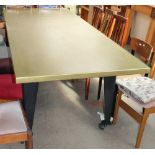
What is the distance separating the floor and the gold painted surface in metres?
0.71

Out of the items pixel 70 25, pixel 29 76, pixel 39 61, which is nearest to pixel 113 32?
pixel 70 25

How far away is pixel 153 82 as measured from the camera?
1.95 meters

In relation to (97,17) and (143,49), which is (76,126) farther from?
(97,17)

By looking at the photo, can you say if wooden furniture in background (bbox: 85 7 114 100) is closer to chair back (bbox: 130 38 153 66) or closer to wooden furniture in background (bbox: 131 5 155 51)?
chair back (bbox: 130 38 153 66)

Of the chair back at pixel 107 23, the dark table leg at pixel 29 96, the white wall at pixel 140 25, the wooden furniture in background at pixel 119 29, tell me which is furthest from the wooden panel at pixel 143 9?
the dark table leg at pixel 29 96

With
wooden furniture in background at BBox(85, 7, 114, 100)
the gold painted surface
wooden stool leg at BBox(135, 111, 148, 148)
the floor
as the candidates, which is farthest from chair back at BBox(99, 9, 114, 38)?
wooden stool leg at BBox(135, 111, 148, 148)

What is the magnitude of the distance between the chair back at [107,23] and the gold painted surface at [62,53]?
271 mm

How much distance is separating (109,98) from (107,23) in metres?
1.03

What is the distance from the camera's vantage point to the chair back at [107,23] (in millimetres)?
2512

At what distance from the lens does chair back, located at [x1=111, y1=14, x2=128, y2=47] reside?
232cm

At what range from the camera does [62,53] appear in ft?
5.33

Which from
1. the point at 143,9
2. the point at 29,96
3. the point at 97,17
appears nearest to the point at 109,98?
the point at 29,96
